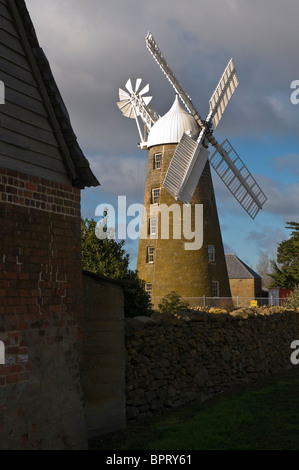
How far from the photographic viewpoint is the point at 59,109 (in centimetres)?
873

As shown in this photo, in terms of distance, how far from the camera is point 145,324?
11531 millimetres

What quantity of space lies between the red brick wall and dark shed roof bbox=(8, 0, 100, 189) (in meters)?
0.31

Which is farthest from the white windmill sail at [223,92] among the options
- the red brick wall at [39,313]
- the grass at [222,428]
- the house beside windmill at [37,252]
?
the red brick wall at [39,313]

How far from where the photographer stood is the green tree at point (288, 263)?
44.1 m

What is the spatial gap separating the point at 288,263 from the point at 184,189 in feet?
63.6

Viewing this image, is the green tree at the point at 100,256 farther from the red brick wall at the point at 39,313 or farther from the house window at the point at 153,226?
the house window at the point at 153,226

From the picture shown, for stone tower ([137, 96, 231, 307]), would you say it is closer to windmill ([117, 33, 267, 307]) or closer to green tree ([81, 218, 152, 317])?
windmill ([117, 33, 267, 307])

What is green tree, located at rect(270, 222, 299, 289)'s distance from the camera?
145ft

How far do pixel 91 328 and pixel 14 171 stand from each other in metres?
3.35

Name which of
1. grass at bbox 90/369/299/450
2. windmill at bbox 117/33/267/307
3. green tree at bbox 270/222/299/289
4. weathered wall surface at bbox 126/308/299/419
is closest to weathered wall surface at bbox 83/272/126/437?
grass at bbox 90/369/299/450

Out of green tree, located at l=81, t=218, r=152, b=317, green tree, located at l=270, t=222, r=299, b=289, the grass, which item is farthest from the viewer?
green tree, located at l=270, t=222, r=299, b=289

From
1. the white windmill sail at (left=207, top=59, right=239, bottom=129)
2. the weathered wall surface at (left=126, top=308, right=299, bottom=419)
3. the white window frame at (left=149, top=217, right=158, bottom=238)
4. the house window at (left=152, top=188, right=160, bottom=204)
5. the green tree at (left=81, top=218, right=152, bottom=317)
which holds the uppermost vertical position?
the white windmill sail at (left=207, top=59, right=239, bottom=129)

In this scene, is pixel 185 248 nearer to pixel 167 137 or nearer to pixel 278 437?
pixel 167 137
